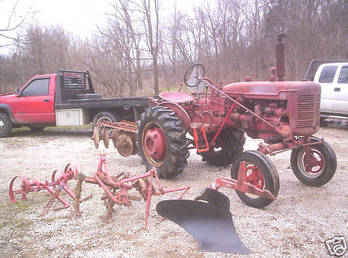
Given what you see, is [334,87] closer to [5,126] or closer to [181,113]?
[181,113]

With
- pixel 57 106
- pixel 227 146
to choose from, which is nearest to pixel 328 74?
pixel 227 146

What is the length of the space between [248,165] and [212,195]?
620 mm

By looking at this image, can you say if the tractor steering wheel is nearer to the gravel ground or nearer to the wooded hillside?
the gravel ground

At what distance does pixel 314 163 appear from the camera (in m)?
3.80

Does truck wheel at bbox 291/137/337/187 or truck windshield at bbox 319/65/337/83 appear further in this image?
truck windshield at bbox 319/65/337/83

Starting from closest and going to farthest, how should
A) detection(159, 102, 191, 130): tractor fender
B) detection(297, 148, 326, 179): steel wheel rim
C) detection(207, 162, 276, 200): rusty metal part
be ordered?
detection(207, 162, 276, 200): rusty metal part
detection(297, 148, 326, 179): steel wheel rim
detection(159, 102, 191, 130): tractor fender

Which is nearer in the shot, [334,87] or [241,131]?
[241,131]

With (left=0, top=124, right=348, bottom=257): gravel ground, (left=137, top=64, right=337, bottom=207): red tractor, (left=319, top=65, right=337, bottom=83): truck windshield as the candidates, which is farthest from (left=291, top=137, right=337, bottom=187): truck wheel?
(left=319, top=65, right=337, bottom=83): truck windshield

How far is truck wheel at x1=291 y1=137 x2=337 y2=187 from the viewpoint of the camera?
3578 millimetres

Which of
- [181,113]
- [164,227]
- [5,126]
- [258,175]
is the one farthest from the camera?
[5,126]

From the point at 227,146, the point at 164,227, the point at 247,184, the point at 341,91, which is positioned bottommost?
the point at 164,227

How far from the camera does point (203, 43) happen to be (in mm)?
14172

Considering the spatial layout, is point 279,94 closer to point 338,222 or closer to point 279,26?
point 338,222

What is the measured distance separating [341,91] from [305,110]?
195 inches
